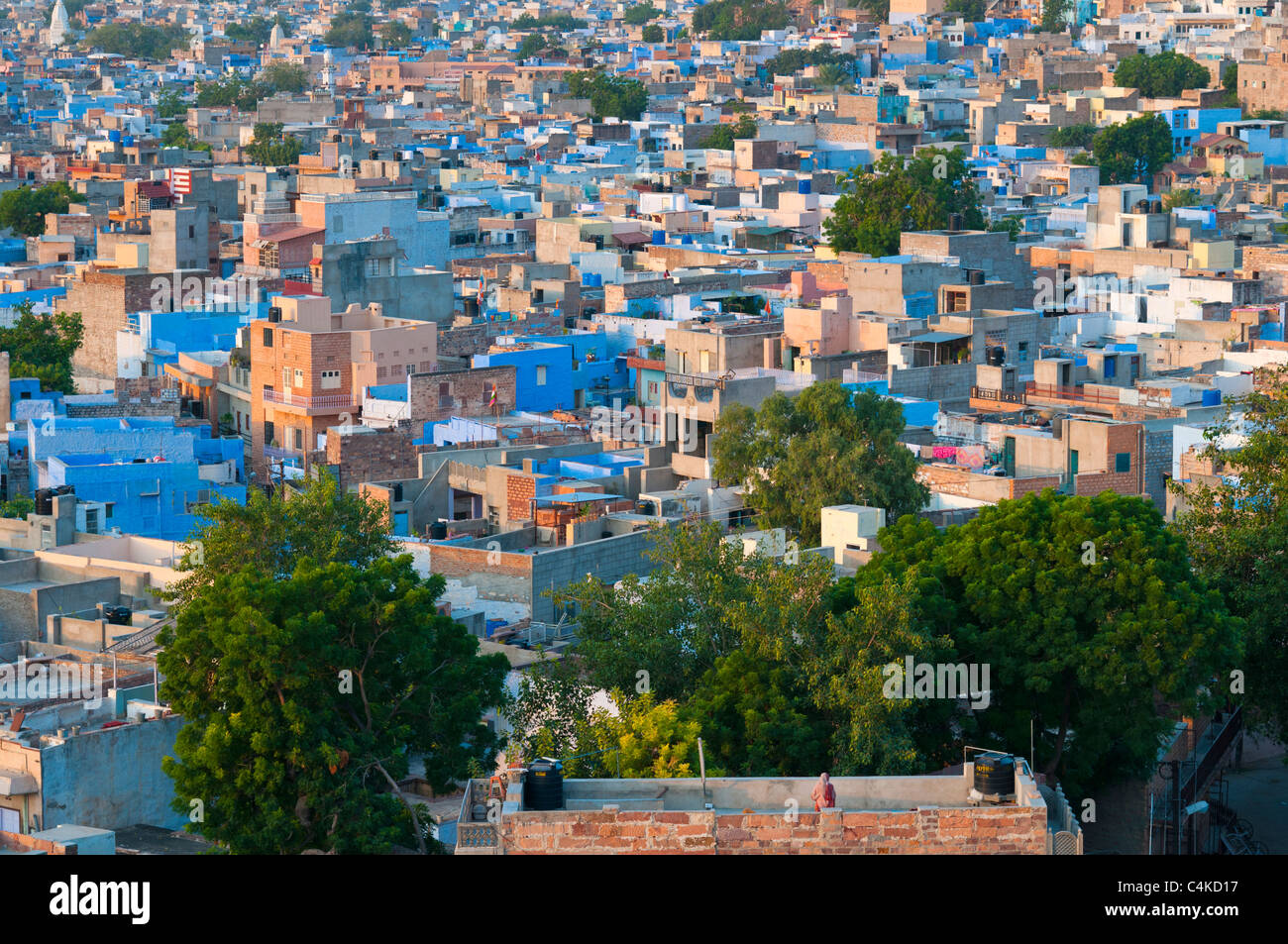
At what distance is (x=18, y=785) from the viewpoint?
18359 millimetres

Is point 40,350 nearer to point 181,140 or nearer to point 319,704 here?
point 319,704

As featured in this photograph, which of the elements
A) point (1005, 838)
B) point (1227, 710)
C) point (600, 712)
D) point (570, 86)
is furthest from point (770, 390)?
point (570, 86)

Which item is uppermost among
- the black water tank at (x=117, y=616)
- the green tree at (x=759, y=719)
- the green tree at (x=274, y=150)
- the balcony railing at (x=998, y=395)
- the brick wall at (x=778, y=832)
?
the brick wall at (x=778, y=832)

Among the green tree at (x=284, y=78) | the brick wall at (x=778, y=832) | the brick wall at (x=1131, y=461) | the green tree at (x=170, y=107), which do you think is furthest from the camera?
the green tree at (x=284, y=78)

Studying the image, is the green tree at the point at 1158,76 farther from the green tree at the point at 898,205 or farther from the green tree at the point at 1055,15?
the green tree at the point at 898,205

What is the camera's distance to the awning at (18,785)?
1833 centimetres

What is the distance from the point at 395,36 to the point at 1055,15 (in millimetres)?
→ 50293

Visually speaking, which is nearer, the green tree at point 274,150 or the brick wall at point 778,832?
the brick wall at point 778,832

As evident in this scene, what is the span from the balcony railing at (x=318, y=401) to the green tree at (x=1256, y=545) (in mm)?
15299

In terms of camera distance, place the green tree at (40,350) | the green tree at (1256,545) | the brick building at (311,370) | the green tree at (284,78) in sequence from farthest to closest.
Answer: the green tree at (284,78), the green tree at (40,350), the brick building at (311,370), the green tree at (1256,545)

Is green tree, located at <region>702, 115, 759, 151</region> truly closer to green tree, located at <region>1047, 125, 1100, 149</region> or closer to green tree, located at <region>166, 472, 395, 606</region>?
green tree, located at <region>1047, 125, 1100, 149</region>

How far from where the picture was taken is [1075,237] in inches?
2253

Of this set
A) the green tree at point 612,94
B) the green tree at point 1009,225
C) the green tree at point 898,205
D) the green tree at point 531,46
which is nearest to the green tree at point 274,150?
the green tree at point 612,94

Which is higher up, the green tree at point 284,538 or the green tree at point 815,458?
the green tree at point 284,538
